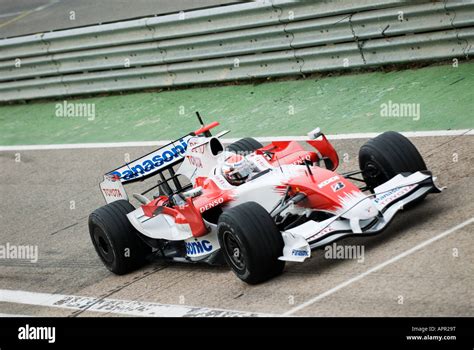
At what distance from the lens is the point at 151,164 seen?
460 inches

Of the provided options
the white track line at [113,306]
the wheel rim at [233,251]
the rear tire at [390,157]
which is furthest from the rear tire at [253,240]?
the rear tire at [390,157]

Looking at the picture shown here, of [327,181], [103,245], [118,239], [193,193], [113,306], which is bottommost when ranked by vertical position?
[113,306]

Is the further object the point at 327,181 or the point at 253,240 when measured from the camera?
the point at 327,181

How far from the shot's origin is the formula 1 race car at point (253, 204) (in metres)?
9.47

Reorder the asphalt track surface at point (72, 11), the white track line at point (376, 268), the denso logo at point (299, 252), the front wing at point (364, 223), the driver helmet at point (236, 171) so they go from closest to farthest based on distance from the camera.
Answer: the white track line at point (376, 268)
the denso logo at point (299, 252)
the front wing at point (364, 223)
the driver helmet at point (236, 171)
the asphalt track surface at point (72, 11)

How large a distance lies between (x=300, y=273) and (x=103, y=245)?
2.76m

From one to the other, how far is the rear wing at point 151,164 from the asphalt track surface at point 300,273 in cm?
105

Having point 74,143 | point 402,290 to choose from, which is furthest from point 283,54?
point 402,290

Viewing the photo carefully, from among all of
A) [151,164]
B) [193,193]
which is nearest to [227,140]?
[151,164]

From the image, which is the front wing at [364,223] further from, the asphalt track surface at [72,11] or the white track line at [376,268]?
the asphalt track surface at [72,11]

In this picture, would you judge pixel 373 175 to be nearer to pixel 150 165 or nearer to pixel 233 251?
pixel 233 251

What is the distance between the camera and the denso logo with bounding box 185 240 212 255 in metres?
10.6

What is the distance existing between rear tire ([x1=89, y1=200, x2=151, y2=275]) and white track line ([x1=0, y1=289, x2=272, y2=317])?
58 centimetres
